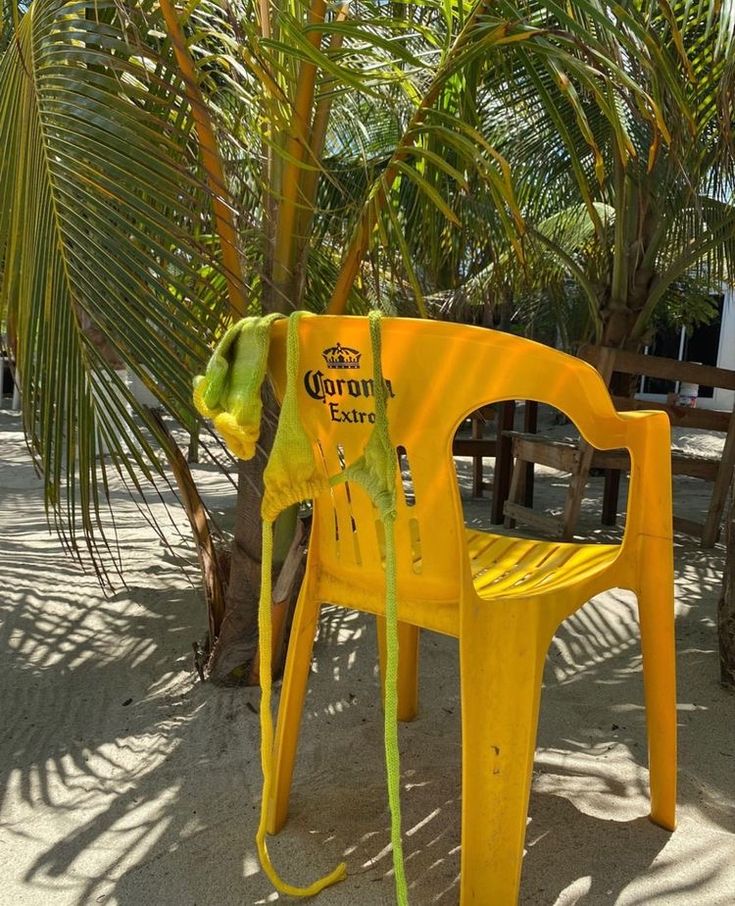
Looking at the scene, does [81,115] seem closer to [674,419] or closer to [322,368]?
[322,368]

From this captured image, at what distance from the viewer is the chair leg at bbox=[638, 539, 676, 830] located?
1870 millimetres

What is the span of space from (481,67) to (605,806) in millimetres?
1947

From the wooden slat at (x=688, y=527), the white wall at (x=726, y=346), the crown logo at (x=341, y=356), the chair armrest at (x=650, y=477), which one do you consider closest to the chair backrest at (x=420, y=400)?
the crown logo at (x=341, y=356)

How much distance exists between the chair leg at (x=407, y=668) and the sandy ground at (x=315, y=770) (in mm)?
52

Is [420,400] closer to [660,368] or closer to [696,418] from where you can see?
[660,368]

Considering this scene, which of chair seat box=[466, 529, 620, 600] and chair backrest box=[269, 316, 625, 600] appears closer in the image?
chair backrest box=[269, 316, 625, 600]

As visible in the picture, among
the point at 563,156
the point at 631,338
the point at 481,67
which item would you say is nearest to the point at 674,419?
the point at 631,338

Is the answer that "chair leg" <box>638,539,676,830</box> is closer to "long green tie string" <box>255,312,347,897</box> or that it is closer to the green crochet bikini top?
the green crochet bikini top

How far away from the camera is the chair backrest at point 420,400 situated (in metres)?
1.48

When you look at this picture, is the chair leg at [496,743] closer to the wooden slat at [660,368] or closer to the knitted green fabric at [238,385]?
the knitted green fabric at [238,385]

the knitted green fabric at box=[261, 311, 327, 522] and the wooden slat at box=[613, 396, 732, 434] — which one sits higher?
Result: the knitted green fabric at box=[261, 311, 327, 522]

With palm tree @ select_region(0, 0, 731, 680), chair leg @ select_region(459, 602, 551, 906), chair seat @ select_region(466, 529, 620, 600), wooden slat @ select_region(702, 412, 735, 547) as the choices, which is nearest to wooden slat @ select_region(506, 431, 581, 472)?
wooden slat @ select_region(702, 412, 735, 547)

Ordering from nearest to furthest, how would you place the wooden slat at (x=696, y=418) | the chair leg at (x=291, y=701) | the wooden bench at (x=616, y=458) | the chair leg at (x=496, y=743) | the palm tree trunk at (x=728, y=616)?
1. the chair leg at (x=496, y=743)
2. the chair leg at (x=291, y=701)
3. the palm tree trunk at (x=728, y=616)
4. the wooden bench at (x=616, y=458)
5. the wooden slat at (x=696, y=418)

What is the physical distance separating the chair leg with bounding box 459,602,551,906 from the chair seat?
9 cm
